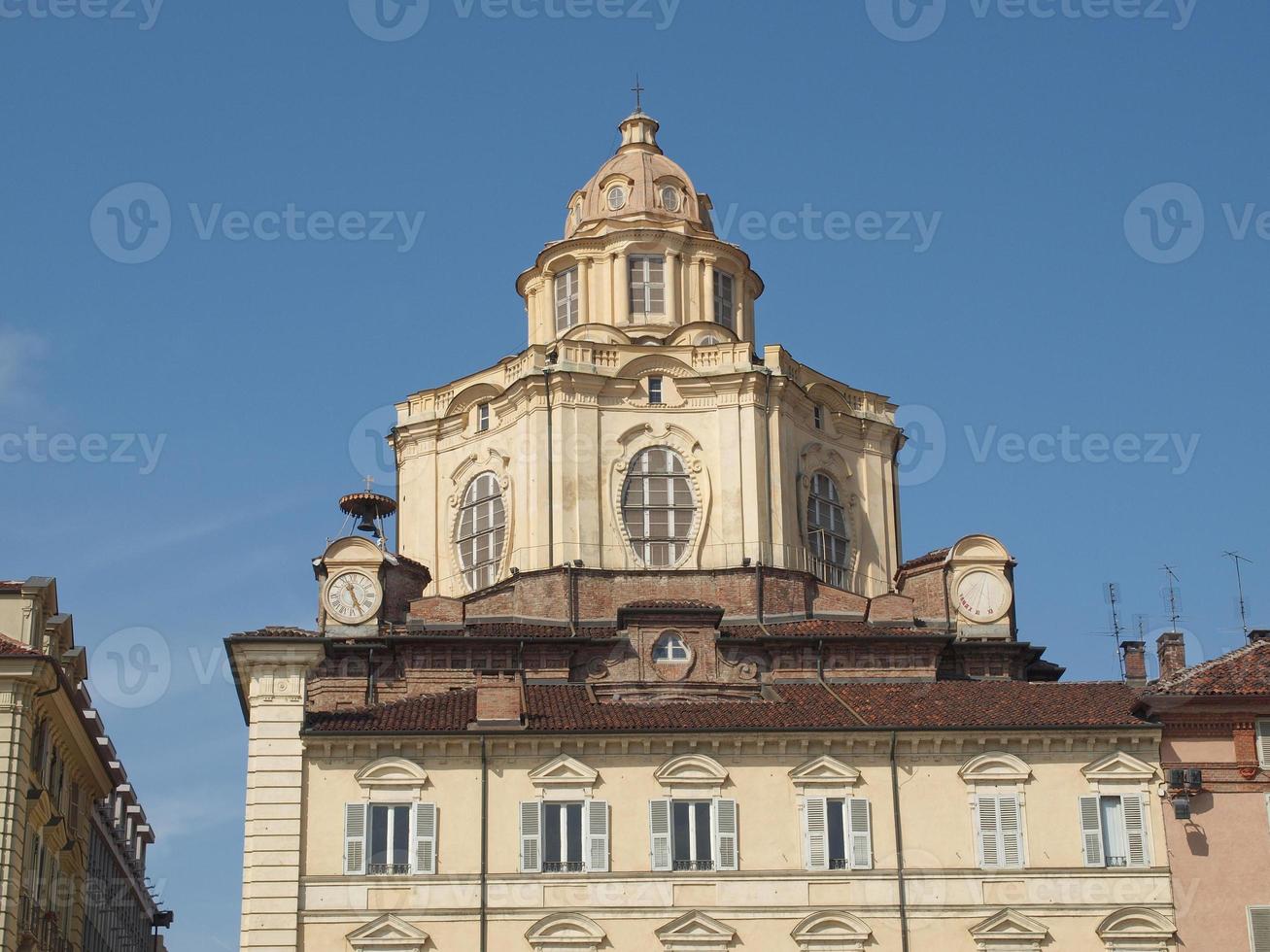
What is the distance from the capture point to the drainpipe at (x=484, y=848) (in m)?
52.9

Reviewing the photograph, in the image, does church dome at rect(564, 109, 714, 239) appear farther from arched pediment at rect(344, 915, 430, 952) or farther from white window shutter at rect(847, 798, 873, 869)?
arched pediment at rect(344, 915, 430, 952)

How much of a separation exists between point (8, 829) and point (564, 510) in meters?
26.1

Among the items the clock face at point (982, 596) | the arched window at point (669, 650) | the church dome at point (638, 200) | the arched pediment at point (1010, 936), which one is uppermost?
the church dome at point (638, 200)

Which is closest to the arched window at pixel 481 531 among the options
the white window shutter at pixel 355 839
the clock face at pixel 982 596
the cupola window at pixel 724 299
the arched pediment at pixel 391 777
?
the cupola window at pixel 724 299

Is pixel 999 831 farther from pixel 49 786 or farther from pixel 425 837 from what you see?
pixel 49 786

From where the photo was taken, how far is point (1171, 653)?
2447 inches

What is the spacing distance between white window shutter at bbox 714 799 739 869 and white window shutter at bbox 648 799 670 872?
1.20 meters

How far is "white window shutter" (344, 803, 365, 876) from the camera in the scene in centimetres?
5350

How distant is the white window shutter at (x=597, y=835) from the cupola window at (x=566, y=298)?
3198 centimetres

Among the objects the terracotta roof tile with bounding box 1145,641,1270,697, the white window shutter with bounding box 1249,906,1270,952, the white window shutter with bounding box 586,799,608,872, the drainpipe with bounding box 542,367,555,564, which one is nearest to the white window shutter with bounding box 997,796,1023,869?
the terracotta roof tile with bounding box 1145,641,1270,697

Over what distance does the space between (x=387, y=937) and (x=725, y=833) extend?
28.1 feet

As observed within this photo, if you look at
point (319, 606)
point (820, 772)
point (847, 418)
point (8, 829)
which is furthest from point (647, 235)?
point (8, 829)

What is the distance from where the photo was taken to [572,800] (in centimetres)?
5434

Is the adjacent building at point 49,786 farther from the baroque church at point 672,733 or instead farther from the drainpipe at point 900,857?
the drainpipe at point 900,857
